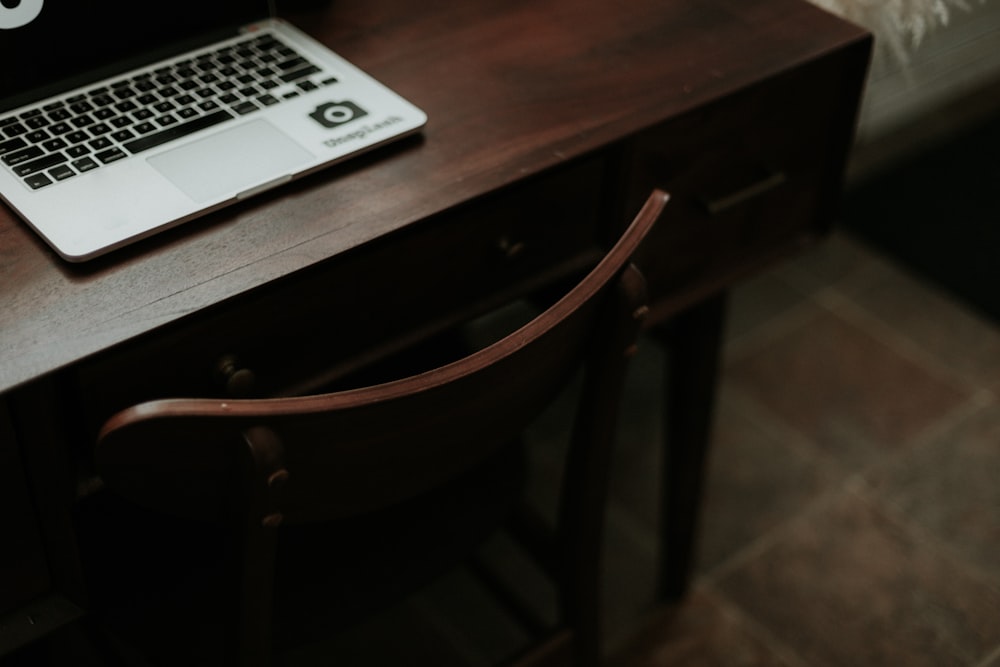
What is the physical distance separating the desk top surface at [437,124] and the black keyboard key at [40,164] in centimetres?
4

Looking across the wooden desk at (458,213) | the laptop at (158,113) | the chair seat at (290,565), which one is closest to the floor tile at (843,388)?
the wooden desk at (458,213)

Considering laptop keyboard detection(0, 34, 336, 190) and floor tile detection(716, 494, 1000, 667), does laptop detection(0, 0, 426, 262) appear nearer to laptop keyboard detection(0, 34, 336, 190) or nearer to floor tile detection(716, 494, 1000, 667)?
laptop keyboard detection(0, 34, 336, 190)

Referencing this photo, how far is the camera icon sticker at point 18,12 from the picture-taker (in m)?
0.88

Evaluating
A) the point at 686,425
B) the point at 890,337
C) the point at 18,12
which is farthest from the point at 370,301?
the point at 890,337

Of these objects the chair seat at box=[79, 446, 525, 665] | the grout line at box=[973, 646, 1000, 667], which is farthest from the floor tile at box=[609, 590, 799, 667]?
the chair seat at box=[79, 446, 525, 665]

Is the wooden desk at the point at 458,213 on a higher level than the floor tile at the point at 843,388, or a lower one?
higher

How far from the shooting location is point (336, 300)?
871 millimetres

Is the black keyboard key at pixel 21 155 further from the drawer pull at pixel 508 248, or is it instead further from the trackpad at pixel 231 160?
the drawer pull at pixel 508 248

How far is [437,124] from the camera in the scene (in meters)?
0.95

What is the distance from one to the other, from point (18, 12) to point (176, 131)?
146 millimetres

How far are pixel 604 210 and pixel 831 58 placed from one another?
0.26m

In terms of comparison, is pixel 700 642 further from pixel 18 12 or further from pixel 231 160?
pixel 18 12

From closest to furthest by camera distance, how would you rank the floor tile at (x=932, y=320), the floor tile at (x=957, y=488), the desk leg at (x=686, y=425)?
the desk leg at (x=686, y=425), the floor tile at (x=957, y=488), the floor tile at (x=932, y=320)

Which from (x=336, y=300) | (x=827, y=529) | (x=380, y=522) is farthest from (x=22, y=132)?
(x=827, y=529)
